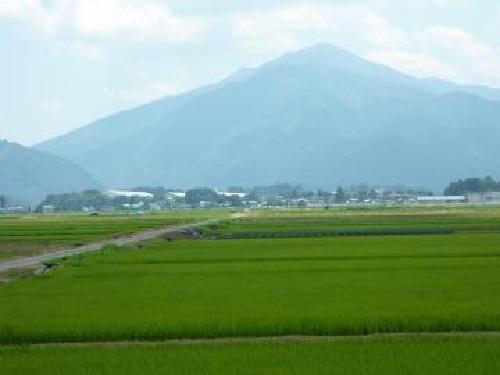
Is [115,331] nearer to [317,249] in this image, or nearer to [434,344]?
[434,344]

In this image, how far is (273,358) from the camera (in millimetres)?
10711

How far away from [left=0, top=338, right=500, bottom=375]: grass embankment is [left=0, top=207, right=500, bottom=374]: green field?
0.02 meters

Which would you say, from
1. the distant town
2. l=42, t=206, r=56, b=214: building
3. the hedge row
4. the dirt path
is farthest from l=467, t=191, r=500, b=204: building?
the dirt path

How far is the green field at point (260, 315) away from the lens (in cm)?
1053

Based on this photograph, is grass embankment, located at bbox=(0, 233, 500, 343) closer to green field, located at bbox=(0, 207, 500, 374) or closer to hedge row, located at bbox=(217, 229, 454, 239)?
green field, located at bbox=(0, 207, 500, 374)

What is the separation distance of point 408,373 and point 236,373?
2.04 m

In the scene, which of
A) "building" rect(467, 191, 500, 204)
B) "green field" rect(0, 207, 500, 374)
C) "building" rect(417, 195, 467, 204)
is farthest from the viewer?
"building" rect(417, 195, 467, 204)

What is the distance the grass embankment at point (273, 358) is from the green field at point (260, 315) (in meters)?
0.02

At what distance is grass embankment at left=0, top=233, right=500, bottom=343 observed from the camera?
41.8 feet

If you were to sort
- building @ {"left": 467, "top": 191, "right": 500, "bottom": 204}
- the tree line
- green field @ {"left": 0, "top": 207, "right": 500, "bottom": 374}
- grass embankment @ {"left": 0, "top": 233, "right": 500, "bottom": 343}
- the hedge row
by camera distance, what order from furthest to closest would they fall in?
the tree line, building @ {"left": 467, "top": 191, "right": 500, "bottom": 204}, the hedge row, grass embankment @ {"left": 0, "top": 233, "right": 500, "bottom": 343}, green field @ {"left": 0, "top": 207, "right": 500, "bottom": 374}

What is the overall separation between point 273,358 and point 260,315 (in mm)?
2888

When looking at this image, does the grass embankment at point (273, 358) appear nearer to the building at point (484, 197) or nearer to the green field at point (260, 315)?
the green field at point (260, 315)

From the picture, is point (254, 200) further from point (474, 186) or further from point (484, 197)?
point (484, 197)

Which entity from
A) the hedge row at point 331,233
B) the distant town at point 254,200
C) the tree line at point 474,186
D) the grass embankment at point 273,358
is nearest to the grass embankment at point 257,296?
the grass embankment at point 273,358
